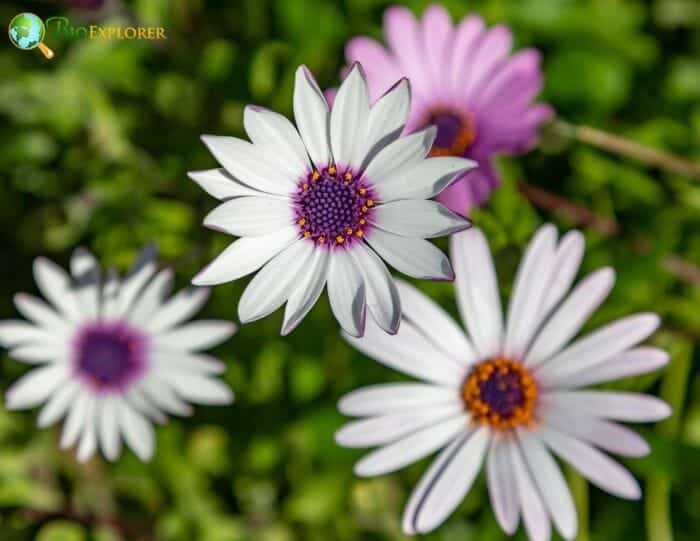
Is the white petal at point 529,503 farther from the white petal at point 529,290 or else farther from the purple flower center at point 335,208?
the purple flower center at point 335,208

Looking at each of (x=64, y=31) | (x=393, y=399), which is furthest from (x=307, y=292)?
(x=64, y=31)

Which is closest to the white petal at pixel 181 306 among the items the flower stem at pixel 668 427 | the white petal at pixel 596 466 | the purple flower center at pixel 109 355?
the purple flower center at pixel 109 355

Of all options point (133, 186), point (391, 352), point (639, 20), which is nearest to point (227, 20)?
point (133, 186)

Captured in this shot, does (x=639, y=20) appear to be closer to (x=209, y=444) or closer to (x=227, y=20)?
(x=227, y=20)

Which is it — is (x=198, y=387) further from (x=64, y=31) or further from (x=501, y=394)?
(x=64, y=31)

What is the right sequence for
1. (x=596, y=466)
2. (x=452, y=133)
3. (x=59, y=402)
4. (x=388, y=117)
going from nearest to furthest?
(x=388, y=117) < (x=596, y=466) < (x=452, y=133) < (x=59, y=402)

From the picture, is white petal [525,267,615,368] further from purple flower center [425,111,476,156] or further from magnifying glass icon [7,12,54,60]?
magnifying glass icon [7,12,54,60]
